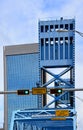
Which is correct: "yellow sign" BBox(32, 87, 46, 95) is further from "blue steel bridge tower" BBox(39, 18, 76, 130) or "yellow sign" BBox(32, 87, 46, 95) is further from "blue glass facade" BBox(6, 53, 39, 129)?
"blue glass facade" BBox(6, 53, 39, 129)

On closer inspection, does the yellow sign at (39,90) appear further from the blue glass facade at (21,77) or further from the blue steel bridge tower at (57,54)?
the blue glass facade at (21,77)

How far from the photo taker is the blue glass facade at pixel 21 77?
546ft

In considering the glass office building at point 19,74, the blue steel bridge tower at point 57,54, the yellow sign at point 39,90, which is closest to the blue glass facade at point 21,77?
the glass office building at point 19,74

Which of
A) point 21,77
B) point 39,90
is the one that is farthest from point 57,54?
point 21,77

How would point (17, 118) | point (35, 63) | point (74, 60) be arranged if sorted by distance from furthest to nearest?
point (35, 63)
point (74, 60)
point (17, 118)

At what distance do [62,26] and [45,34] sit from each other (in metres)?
3.12

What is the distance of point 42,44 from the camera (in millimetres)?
87875

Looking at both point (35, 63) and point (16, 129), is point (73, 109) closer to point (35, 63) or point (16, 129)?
point (16, 129)

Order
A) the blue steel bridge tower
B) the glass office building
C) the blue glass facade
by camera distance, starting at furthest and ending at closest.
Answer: the blue glass facade → the glass office building → the blue steel bridge tower

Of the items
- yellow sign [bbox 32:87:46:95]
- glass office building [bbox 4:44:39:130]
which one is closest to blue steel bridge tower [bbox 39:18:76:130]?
yellow sign [bbox 32:87:46:95]

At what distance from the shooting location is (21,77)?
171 m

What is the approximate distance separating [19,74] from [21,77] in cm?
223

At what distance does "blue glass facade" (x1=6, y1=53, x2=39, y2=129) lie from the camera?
16650 centimetres

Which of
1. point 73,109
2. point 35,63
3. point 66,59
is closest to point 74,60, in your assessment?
point 66,59
